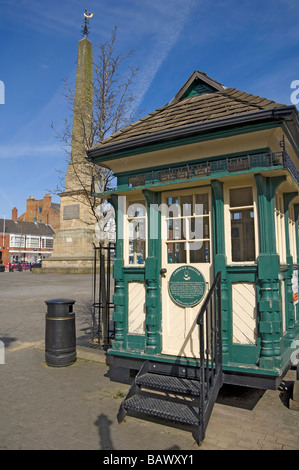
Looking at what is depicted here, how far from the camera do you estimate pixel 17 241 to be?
218ft

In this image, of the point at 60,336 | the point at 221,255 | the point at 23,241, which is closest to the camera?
the point at 221,255

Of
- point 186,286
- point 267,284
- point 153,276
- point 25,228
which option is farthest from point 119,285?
point 25,228

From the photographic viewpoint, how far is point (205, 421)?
3730mm

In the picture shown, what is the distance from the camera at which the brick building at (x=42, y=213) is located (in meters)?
76.1

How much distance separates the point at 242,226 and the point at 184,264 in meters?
0.98

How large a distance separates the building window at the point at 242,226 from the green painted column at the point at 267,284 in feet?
0.87

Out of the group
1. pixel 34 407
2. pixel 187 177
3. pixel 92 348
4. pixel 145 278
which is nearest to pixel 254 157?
pixel 187 177

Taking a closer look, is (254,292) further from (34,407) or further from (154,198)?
(34,407)

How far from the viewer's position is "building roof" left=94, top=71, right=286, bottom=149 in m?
4.81

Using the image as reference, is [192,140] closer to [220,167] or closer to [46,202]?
[220,167]

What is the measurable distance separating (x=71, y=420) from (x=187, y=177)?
3475mm

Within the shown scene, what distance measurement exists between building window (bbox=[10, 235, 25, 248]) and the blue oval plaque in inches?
2538

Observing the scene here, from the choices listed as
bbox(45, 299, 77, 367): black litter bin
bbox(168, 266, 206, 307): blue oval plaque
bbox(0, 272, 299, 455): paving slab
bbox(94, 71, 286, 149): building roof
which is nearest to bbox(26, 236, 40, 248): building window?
bbox(0, 272, 299, 455): paving slab

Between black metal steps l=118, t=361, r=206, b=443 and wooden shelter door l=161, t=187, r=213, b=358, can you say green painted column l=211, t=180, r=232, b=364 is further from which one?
black metal steps l=118, t=361, r=206, b=443
